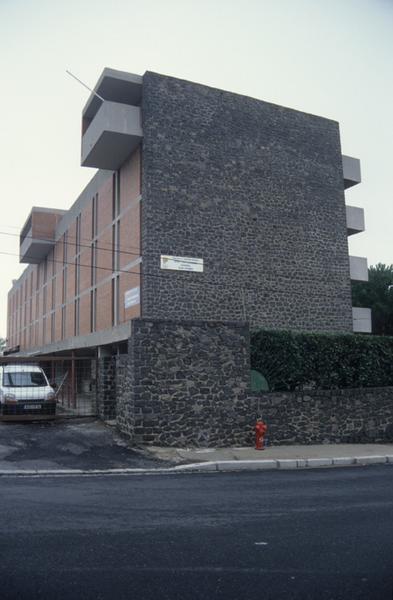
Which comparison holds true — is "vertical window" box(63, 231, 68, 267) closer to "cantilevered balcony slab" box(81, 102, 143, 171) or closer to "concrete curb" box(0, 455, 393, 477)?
"cantilevered balcony slab" box(81, 102, 143, 171)

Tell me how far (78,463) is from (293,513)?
5720mm

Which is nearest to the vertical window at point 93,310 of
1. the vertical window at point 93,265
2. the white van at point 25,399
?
the vertical window at point 93,265

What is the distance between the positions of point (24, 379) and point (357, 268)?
55.3 feet

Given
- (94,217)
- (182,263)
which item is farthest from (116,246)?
(94,217)

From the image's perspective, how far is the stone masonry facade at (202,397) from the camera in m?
13.2

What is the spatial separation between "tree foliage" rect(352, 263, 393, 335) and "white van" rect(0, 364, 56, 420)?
3178cm

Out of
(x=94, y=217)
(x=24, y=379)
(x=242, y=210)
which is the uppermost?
(x=94, y=217)

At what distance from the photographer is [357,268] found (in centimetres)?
2623

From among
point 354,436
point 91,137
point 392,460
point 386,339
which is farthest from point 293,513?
point 91,137

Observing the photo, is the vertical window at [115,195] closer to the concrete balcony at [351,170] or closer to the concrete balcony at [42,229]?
the concrete balcony at [351,170]

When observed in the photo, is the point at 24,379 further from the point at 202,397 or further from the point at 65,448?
the point at 202,397

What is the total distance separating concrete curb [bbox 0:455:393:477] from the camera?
10218 mm

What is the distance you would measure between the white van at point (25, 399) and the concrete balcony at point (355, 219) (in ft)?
55.6

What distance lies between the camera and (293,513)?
6891 millimetres
